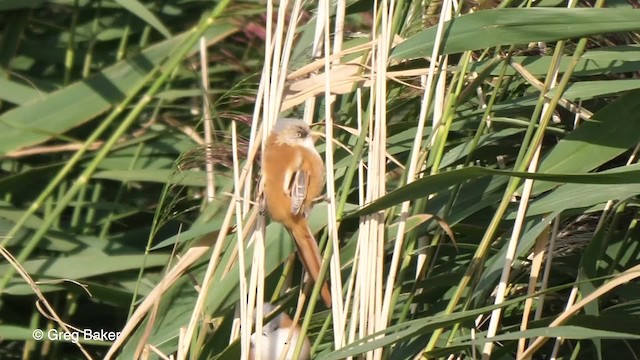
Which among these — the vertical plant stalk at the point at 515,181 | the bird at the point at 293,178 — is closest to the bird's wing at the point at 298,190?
the bird at the point at 293,178

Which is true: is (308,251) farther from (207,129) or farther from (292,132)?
(207,129)

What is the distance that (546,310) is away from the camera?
2.09 m

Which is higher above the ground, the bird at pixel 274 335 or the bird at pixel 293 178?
the bird at pixel 293 178

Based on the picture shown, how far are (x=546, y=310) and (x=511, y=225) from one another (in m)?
0.30

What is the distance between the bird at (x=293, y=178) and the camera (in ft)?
5.69

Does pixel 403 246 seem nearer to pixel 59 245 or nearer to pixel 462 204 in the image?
pixel 462 204

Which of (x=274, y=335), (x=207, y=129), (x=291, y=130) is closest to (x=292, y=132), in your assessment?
(x=291, y=130)

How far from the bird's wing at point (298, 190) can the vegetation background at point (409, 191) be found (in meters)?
0.07

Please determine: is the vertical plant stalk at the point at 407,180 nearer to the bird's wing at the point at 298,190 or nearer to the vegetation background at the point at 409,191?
the vegetation background at the point at 409,191

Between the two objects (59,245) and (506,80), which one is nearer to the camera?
(506,80)

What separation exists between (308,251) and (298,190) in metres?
0.16

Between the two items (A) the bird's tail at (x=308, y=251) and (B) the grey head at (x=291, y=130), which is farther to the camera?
(B) the grey head at (x=291, y=130)

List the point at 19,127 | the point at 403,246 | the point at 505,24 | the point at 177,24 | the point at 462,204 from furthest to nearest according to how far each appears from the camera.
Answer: the point at 177,24
the point at 19,127
the point at 462,204
the point at 403,246
the point at 505,24

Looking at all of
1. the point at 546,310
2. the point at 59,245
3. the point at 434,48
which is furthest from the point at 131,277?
the point at 434,48
